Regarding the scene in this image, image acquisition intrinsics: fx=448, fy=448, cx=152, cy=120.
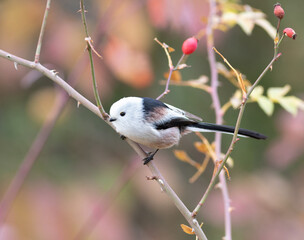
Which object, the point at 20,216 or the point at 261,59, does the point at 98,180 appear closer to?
the point at 20,216

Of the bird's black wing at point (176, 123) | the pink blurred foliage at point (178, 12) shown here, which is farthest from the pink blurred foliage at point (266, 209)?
the bird's black wing at point (176, 123)

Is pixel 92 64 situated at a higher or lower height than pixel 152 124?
lower

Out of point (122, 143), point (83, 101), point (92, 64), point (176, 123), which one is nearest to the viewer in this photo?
point (92, 64)

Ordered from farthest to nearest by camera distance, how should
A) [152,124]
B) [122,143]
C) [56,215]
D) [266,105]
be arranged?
[122,143], [56,215], [152,124], [266,105]

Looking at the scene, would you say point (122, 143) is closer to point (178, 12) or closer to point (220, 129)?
point (178, 12)

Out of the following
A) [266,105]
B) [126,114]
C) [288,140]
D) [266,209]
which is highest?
[288,140]

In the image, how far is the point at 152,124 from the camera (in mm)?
1747

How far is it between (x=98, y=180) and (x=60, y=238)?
0.56 metres

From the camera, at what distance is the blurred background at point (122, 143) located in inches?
114

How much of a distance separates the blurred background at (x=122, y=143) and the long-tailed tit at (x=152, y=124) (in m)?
0.66

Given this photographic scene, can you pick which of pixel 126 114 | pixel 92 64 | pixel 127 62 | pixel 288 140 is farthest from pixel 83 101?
pixel 288 140

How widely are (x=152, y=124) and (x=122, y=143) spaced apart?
223cm

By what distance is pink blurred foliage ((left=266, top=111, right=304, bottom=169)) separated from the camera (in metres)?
3.37

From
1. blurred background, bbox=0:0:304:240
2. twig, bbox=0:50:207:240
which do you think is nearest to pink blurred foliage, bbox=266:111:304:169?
blurred background, bbox=0:0:304:240
